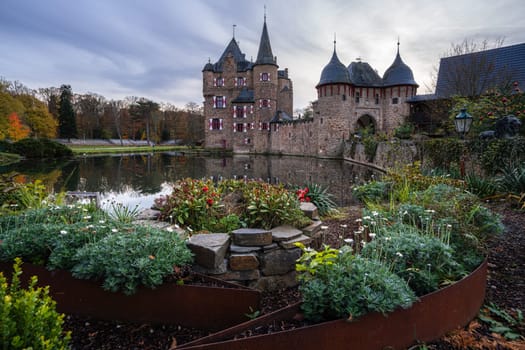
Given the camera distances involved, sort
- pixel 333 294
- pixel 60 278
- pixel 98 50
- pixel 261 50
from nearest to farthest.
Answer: pixel 333 294, pixel 60 278, pixel 98 50, pixel 261 50

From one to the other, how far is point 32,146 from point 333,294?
32.0m

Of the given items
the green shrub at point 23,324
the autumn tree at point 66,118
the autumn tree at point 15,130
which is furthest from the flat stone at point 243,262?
the autumn tree at point 66,118

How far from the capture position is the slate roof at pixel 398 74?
26.1m

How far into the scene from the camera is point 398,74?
26.3 m

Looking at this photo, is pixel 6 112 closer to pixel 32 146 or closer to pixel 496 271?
pixel 32 146

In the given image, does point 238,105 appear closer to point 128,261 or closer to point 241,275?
point 241,275

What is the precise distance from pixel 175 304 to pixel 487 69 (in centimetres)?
2157

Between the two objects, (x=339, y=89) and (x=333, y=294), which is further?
(x=339, y=89)

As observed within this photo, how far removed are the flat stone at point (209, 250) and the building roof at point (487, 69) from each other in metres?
19.1

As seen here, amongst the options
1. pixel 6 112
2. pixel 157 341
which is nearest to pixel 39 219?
pixel 157 341

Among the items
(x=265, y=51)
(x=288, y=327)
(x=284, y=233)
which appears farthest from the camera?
(x=265, y=51)

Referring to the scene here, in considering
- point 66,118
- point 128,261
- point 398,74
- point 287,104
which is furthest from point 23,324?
point 66,118

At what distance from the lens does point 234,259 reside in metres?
2.84

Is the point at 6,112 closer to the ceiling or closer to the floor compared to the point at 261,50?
closer to the floor
